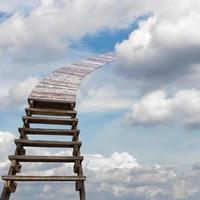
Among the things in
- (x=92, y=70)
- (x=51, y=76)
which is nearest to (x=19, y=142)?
(x=51, y=76)

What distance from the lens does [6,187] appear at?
1135 cm

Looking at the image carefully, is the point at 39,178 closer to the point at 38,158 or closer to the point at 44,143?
the point at 38,158

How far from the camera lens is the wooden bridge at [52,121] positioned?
11523 mm

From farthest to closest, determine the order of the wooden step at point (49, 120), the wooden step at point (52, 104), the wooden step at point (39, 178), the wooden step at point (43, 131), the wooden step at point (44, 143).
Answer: the wooden step at point (52, 104) → the wooden step at point (49, 120) → the wooden step at point (43, 131) → the wooden step at point (44, 143) → the wooden step at point (39, 178)

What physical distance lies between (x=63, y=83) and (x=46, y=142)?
4908mm

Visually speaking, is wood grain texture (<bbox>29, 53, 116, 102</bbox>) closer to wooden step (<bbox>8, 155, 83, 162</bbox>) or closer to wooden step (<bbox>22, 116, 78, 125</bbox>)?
wooden step (<bbox>22, 116, 78, 125</bbox>)

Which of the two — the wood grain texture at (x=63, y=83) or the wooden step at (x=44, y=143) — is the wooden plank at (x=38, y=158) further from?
the wood grain texture at (x=63, y=83)

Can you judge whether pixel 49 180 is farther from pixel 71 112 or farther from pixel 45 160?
pixel 71 112

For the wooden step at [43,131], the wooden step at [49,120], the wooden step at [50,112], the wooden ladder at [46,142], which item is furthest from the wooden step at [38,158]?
the wooden step at [50,112]

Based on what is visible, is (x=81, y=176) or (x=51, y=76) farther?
(x=51, y=76)

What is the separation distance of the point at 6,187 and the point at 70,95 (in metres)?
5.20

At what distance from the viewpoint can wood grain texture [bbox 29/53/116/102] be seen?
50.8 feet

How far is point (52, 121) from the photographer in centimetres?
1373

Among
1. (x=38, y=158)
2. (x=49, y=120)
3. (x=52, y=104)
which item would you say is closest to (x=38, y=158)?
(x=38, y=158)
